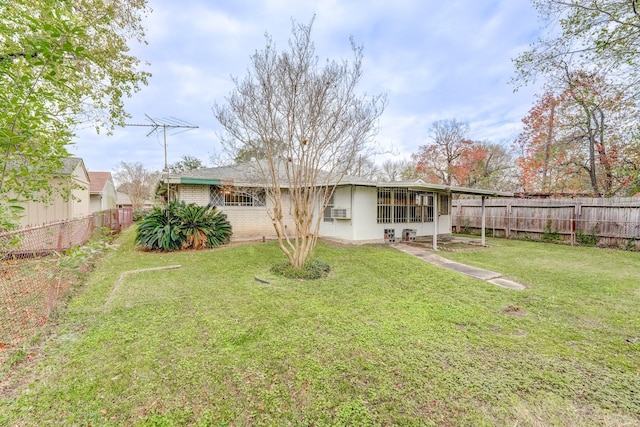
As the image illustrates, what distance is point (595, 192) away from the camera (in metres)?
12.5

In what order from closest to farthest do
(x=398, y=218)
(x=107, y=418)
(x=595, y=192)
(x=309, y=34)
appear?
(x=107, y=418), (x=309, y=34), (x=398, y=218), (x=595, y=192)

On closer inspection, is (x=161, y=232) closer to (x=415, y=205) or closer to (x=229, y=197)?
(x=229, y=197)

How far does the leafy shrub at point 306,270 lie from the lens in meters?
5.69

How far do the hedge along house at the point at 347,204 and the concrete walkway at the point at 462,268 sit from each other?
3.28 feet

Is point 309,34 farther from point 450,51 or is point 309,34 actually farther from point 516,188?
point 516,188

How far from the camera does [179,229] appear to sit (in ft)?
29.7

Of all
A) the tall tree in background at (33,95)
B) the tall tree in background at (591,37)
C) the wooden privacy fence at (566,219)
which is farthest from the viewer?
the wooden privacy fence at (566,219)

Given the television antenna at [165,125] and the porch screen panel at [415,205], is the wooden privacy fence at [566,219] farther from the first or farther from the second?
the television antenna at [165,125]

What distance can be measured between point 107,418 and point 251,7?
831cm

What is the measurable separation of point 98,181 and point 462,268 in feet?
84.6

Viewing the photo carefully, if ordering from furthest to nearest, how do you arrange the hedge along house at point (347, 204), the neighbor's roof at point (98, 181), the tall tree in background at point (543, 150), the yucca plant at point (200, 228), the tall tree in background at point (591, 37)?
1. the neighbor's roof at point (98, 181)
2. the tall tree in background at point (543, 150)
3. the hedge along house at point (347, 204)
4. the yucca plant at point (200, 228)
5. the tall tree in background at point (591, 37)

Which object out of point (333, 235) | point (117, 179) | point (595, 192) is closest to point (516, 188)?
point (595, 192)

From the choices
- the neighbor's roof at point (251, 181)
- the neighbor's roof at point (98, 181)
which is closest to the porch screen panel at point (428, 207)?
the neighbor's roof at point (251, 181)

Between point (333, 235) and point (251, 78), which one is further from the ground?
point (251, 78)
